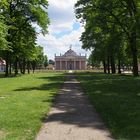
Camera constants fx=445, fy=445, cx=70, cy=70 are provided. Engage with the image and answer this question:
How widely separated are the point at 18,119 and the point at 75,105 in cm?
469

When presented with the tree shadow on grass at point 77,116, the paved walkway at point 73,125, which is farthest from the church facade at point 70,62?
the paved walkway at point 73,125

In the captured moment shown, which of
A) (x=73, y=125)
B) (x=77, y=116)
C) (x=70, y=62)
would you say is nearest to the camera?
(x=73, y=125)

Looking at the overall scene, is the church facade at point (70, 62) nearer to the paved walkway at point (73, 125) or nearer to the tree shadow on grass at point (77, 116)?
the tree shadow on grass at point (77, 116)

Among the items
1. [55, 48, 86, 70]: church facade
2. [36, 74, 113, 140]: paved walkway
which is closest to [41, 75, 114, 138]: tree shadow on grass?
[36, 74, 113, 140]: paved walkway

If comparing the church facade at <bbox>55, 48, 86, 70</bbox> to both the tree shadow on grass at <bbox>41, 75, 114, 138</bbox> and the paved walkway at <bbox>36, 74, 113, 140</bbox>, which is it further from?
the paved walkway at <bbox>36, 74, 113, 140</bbox>

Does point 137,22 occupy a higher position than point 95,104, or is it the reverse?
point 137,22

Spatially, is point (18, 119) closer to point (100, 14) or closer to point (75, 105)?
point (75, 105)

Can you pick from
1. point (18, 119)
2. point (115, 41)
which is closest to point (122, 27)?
point (115, 41)

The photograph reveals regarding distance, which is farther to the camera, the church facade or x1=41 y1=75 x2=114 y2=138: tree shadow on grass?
the church facade

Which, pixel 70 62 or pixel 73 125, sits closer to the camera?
pixel 73 125

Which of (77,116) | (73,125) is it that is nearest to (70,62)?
(77,116)

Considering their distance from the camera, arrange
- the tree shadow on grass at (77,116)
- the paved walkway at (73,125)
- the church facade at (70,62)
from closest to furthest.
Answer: the paved walkway at (73,125) < the tree shadow on grass at (77,116) < the church facade at (70,62)

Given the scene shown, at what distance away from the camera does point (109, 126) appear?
473 inches

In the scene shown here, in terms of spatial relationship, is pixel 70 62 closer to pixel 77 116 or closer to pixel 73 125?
pixel 77 116
